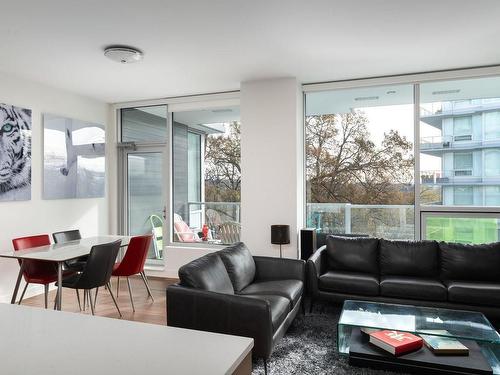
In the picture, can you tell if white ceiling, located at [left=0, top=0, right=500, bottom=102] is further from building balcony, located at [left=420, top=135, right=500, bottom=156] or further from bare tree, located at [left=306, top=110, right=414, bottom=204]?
building balcony, located at [left=420, top=135, right=500, bottom=156]

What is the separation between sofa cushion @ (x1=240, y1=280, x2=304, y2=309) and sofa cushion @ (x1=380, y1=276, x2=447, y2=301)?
85 centimetres

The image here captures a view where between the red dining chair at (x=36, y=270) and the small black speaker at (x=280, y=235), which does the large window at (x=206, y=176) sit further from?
the red dining chair at (x=36, y=270)

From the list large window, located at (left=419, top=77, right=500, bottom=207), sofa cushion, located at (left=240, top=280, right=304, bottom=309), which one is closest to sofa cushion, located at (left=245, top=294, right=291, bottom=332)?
sofa cushion, located at (left=240, top=280, right=304, bottom=309)

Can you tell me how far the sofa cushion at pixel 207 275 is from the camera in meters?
2.85

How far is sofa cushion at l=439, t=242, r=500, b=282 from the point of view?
3.73 m

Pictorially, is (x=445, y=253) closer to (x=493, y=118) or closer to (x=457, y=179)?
(x=457, y=179)

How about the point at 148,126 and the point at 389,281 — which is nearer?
the point at 389,281

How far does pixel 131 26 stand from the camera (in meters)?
3.15

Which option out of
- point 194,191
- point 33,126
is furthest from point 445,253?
point 33,126

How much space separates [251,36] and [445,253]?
119 inches

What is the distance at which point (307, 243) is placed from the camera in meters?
4.55

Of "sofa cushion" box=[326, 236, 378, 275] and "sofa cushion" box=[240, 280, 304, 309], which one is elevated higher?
"sofa cushion" box=[326, 236, 378, 275]

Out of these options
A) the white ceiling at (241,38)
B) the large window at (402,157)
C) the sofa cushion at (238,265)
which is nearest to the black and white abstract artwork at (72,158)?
the white ceiling at (241,38)

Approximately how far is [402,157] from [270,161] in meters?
1.71
